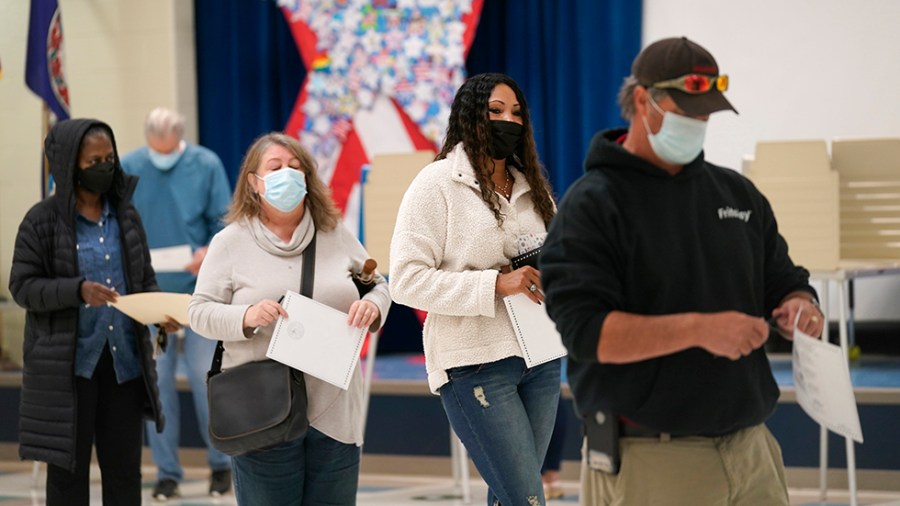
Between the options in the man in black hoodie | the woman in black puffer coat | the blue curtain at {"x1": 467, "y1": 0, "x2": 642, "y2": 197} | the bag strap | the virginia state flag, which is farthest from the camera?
the blue curtain at {"x1": 467, "y1": 0, "x2": 642, "y2": 197}

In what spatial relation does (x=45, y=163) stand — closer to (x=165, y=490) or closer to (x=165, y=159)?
(x=165, y=159)

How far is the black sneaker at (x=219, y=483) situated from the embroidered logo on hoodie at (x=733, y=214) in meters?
3.68

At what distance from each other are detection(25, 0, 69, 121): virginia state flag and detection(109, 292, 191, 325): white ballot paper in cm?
281

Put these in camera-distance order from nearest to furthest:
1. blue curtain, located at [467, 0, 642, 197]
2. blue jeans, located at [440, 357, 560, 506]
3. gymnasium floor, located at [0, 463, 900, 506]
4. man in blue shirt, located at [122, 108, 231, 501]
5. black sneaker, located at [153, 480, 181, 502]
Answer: blue jeans, located at [440, 357, 560, 506]
gymnasium floor, located at [0, 463, 900, 506]
black sneaker, located at [153, 480, 181, 502]
man in blue shirt, located at [122, 108, 231, 501]
blue curtain, located at [467, 0, 642, 197]

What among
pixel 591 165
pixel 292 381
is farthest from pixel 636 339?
pixel 292 381

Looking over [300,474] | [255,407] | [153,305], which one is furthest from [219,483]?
[255,407]

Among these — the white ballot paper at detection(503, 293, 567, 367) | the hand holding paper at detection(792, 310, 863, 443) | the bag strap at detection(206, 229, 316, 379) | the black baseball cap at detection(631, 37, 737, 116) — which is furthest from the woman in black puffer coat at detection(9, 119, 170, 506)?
the hand holding paper at detection(792, 310, 863, 443)

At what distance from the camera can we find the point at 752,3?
6656 millimetres

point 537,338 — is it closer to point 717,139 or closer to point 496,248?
point 496,248

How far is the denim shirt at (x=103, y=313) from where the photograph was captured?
3.58 meters

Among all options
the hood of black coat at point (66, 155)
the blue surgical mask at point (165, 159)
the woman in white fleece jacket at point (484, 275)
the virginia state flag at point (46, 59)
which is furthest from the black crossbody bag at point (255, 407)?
the virginia state flag at point (46, 59)

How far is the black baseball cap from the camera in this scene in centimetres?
204

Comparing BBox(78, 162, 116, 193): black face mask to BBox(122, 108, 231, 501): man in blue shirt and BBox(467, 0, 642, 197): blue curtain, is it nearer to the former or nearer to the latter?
BBox(122, 108, 231, 501): man in blue shirt

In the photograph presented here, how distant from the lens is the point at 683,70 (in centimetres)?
204
